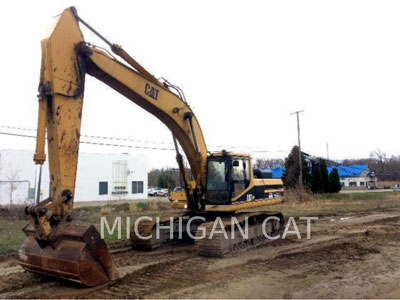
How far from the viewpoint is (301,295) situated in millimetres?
6047

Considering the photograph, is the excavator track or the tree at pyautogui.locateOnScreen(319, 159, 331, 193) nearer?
the excavator track

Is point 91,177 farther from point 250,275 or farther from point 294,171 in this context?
point 250,275

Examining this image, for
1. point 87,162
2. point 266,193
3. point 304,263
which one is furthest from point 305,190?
point 304,263

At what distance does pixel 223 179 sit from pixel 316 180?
30203 millimetres

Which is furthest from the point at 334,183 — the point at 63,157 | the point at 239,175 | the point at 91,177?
the point at 63,157

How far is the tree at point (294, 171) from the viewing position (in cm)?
3528

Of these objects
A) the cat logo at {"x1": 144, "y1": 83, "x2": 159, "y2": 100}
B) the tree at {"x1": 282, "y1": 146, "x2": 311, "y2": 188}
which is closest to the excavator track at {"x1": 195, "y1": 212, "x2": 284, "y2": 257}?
the cat logo at {"x1": 144, "y1": 83, "x2": 159, "y2": 100}

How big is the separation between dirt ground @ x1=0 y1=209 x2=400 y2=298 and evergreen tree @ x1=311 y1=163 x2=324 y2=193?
27594mm

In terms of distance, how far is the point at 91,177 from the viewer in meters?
36.3

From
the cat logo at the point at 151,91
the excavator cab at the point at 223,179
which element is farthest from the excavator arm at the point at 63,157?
the excavator cab at the point at 223,179

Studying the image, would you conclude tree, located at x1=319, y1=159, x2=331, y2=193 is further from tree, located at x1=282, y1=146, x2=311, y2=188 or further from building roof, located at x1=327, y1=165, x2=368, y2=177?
building roof, located at x1=327, y1=165, x2=368, y2=177

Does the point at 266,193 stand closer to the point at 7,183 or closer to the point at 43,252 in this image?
the point at 43,252

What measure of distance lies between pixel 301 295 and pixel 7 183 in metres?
29.4

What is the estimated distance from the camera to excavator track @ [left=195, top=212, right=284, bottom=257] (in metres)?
8.82
